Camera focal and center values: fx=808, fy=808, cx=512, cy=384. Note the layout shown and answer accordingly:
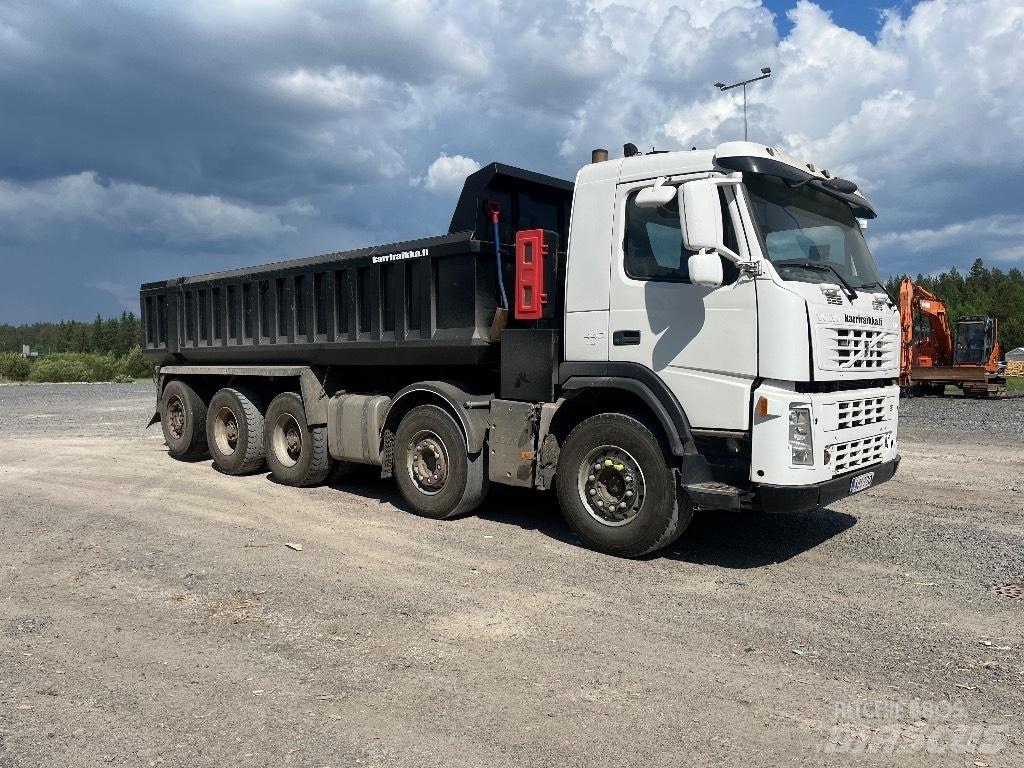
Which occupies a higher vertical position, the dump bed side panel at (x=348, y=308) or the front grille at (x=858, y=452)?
the dump bed side panel at (x=348, y=308)

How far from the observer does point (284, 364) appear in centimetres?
1011

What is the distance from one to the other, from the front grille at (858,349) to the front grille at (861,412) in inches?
10.1

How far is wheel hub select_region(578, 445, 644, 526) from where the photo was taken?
6262 millimetres

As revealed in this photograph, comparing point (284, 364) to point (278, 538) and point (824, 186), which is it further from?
point (824, 186)

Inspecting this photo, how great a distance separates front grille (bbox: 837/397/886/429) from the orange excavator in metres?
21.2

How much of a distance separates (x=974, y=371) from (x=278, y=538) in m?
25.5

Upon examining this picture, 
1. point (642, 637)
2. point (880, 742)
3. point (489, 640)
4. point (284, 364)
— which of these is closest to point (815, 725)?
point (880, 742)

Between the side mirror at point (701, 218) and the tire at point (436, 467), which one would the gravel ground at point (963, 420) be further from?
the side mirror at point (701, 218)

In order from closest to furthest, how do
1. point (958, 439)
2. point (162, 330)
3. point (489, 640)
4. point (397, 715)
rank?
point (397, 715) < point (489, 640) < point (162, 330) < point (958, 439)

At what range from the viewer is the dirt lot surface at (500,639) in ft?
11.3

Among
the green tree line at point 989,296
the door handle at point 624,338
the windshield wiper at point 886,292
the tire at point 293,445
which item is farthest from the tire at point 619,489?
the green tree line at point 989,296

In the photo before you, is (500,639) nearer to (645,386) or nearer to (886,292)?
(645,386)

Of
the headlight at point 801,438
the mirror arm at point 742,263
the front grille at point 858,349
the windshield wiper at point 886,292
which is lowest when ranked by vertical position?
the headlight at point 801,438

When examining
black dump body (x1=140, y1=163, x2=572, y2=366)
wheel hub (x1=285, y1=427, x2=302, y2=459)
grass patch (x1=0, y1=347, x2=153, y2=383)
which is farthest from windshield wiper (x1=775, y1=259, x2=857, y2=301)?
grass patch (x1=0, y1=347, x2=153, y2=383)
